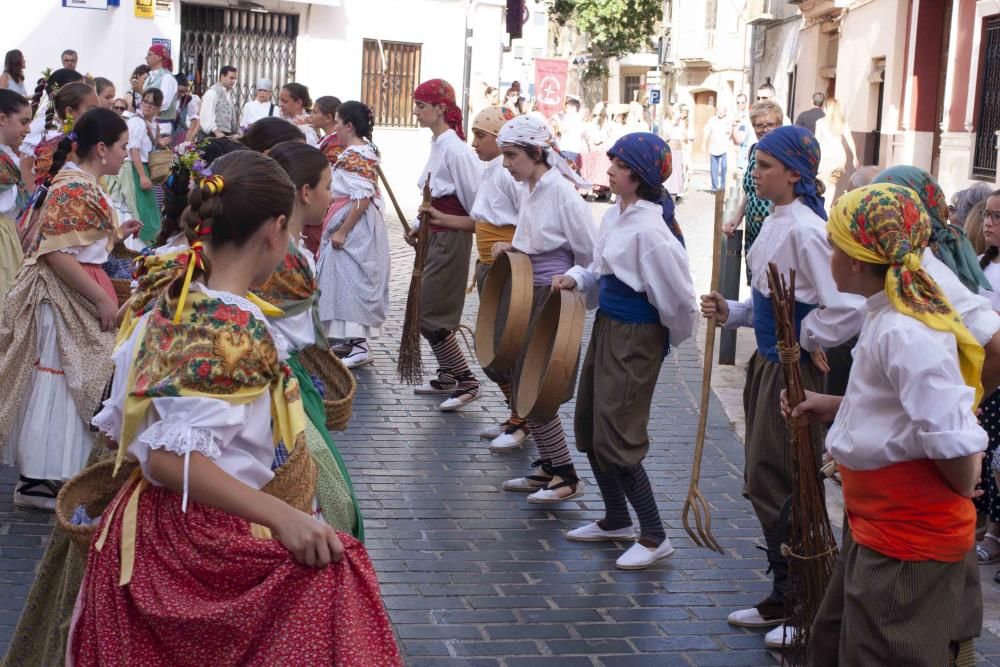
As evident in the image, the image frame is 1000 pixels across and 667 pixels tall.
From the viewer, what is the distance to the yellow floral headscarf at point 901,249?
374cm

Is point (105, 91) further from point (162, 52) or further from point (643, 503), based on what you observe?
point (643, 503)

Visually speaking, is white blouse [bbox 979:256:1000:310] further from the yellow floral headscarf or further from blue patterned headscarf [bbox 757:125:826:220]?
the yellow floral headscarf

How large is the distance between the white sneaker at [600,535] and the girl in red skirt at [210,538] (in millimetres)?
3511

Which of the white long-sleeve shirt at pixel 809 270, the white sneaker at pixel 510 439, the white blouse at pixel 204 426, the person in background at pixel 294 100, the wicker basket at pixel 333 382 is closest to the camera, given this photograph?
the white blouse at pixel 204 426

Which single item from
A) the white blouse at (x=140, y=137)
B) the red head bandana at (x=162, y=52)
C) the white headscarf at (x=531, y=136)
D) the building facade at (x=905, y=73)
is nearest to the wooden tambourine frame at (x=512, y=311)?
the white headscarf at (x=531, y=136)

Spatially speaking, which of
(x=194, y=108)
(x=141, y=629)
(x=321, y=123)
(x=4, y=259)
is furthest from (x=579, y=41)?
(x=141, y=629)

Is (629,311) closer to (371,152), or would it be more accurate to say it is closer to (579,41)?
(371,152)

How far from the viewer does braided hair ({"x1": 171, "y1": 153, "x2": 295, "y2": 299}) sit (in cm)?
328

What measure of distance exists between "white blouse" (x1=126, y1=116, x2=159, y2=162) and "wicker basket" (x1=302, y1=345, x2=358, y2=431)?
28.0 feet

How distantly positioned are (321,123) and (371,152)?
2441 millimetres

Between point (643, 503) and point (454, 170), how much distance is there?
3671 mm

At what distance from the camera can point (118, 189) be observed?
476 inches

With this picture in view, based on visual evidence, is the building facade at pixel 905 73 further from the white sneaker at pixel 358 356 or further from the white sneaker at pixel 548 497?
the white sneaker at pixel 548 497

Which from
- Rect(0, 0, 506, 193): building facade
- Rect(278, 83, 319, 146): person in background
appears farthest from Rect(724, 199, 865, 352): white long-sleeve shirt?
Rect(0, 0, 506, 193): building facade
